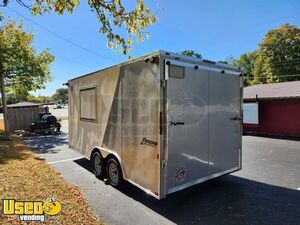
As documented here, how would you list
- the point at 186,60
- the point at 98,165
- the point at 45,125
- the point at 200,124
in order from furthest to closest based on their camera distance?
the point at 45,125 → the point at 98,165 → the point at 200,124 → the point at 186,60

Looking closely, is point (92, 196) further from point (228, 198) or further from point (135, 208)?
point (228, 198)

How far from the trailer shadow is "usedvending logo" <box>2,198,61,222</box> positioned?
1558 millimetres

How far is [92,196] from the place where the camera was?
504 cm

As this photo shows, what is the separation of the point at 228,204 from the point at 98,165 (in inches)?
134

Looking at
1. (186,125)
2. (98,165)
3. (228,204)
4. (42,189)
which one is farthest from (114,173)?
(228,204)

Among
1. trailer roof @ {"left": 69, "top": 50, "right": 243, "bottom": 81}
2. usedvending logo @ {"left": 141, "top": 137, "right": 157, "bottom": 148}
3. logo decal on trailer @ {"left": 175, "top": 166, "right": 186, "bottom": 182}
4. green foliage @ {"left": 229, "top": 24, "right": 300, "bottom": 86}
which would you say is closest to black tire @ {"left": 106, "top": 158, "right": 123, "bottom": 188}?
usedvending logo @ {"left": 141, "top": 137, "right": 157, "bottom": 148}

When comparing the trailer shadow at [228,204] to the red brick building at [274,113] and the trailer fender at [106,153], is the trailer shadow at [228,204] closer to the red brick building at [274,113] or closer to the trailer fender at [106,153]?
the trailer fender at [106,153]

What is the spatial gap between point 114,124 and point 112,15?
2.29 metres

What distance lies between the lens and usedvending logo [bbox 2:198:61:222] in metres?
3.93

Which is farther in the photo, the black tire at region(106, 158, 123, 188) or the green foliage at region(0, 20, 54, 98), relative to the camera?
the green foliage at region(0, 20, 54, 98)

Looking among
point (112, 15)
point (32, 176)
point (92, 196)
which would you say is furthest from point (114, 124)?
point (32, 176)

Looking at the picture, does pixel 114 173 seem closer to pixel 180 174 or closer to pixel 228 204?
pixel 180 174

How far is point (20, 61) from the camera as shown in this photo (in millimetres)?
14711

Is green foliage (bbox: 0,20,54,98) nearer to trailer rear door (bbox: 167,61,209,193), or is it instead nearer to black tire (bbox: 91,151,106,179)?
black tire (bbox: 91,151,106,179)
